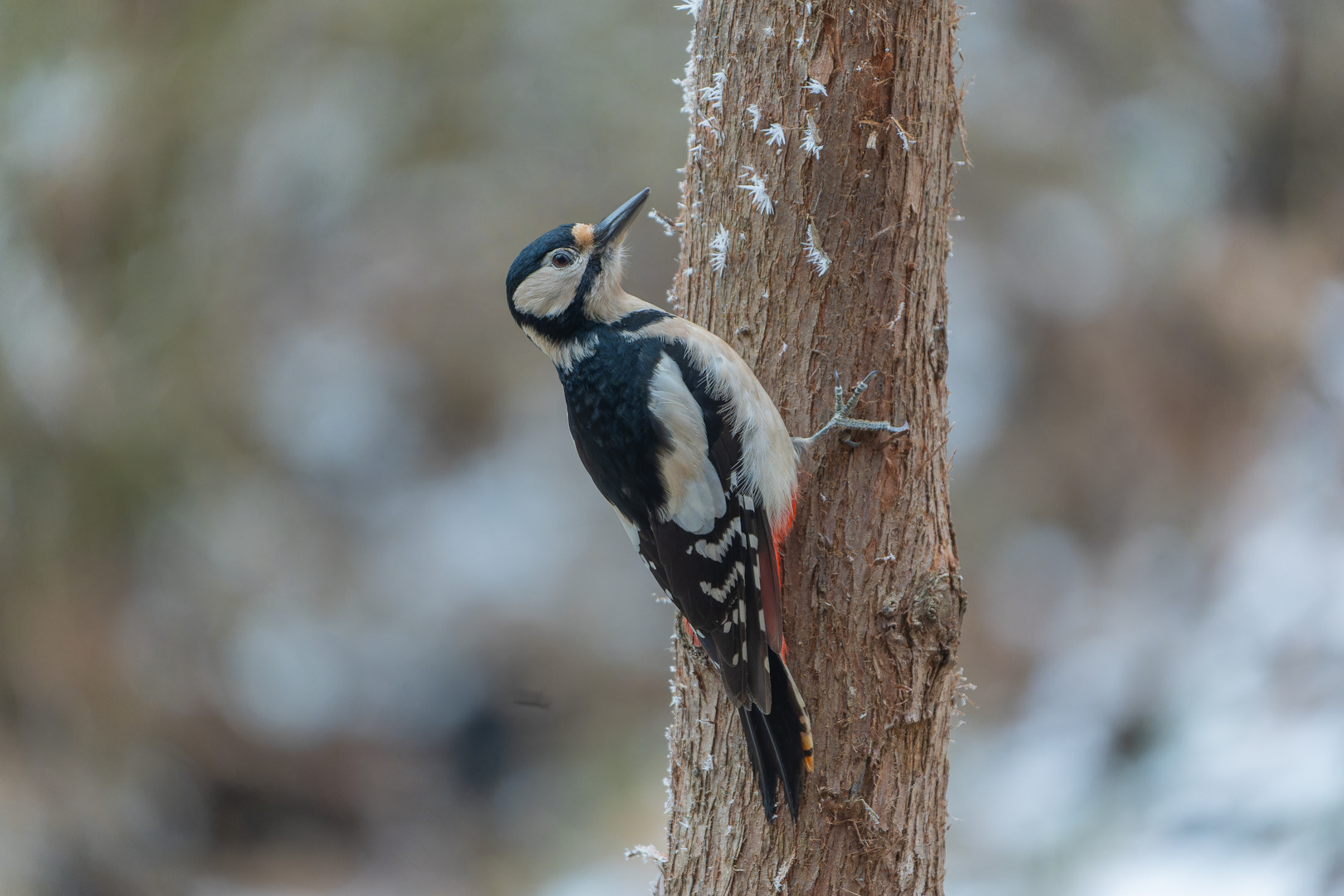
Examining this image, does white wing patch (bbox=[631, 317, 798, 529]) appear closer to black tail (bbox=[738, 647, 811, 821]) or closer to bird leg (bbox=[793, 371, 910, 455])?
bird leg (bbox=[793, 371, 910, 455])

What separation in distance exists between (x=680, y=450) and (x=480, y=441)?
327 cm

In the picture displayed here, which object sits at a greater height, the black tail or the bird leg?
the bird leg

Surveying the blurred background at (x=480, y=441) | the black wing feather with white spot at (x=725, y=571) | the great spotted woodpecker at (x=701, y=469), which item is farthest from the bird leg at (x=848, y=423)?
the blurred background at (x=480, y=441)

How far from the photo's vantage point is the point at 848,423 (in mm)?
1938

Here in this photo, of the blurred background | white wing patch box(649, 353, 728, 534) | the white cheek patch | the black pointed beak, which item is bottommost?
white wing patch box(649, 353, 728, 534)

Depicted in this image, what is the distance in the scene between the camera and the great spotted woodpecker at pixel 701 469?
1.86 m

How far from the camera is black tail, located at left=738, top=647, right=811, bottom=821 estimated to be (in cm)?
185

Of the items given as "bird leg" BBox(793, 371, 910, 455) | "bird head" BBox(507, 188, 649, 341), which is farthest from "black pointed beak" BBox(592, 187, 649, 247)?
"bird leg" BBox(793, 371, 910, 455)

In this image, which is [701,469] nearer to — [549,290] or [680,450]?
[680,450]

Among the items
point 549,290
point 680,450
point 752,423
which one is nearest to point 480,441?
point 549,290

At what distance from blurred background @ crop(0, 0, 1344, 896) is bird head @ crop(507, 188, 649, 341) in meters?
2.72

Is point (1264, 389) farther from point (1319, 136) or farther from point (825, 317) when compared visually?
point (825, 317)

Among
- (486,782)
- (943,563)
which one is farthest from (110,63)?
(943,563)

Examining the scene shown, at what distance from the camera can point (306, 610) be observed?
16.4 ft
